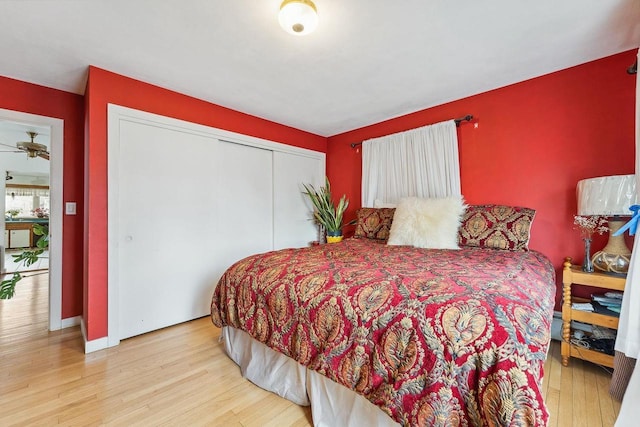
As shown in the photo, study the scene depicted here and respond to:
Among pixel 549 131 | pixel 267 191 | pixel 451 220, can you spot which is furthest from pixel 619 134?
pixel 267 191

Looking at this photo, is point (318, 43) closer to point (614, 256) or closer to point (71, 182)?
point (614, 256)

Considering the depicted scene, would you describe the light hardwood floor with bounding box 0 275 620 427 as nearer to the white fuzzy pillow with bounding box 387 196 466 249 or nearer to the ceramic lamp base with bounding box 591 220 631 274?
the ceramic lamp base with bounding box 591 220 631 274

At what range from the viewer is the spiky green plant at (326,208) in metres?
3.58

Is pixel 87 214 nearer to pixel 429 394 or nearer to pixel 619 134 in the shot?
pixel 429 394

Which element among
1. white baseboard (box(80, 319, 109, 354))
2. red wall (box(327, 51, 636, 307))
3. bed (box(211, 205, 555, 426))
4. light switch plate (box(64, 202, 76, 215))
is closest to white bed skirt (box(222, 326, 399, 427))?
bed (box(211, 205, 555, 426))

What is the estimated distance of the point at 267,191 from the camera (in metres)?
3.40

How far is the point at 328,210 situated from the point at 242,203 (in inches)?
45.0

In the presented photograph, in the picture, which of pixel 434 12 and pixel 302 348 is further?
pixel 434 12

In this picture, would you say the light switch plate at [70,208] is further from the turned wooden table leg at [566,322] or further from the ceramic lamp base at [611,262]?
the ceramic lamp base at [611,262]

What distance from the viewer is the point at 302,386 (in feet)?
4.73

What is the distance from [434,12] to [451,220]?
153 cm

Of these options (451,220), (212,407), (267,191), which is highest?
(267,191)

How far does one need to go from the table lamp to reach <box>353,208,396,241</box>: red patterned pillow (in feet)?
4.84

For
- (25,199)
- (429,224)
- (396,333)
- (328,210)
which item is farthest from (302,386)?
(25,199)
